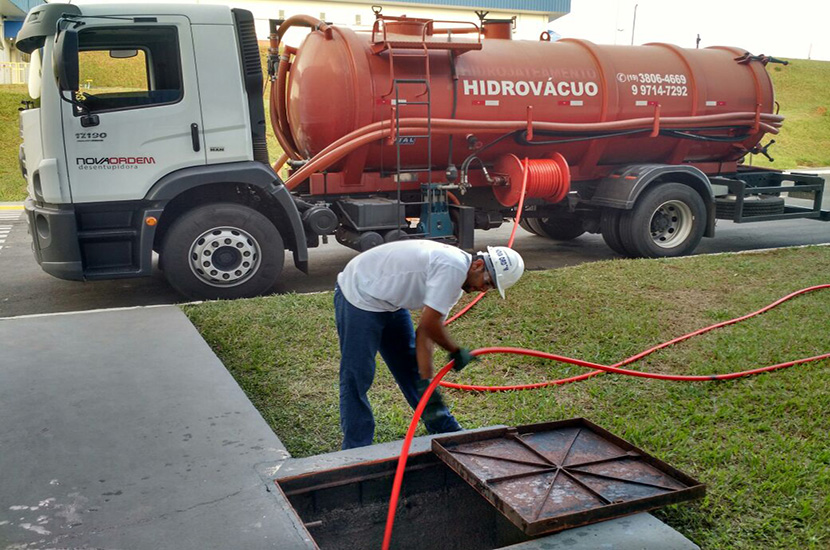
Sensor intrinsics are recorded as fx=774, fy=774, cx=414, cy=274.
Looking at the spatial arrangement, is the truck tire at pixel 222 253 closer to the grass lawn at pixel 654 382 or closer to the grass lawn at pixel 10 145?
the grass lawn at pixel 654 382

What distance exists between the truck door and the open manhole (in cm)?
457

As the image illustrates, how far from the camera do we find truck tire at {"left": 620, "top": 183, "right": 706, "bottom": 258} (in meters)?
9.96

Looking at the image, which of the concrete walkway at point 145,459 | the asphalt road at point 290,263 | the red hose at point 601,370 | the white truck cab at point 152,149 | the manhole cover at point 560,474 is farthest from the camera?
the asphalt road at point 290,263

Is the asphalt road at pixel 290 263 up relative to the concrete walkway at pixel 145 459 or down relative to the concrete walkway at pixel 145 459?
down

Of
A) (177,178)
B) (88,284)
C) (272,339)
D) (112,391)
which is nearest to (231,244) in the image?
(177,178)

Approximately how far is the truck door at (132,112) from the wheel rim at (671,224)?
596 centimetres

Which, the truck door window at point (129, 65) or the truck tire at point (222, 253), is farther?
the truck tire at point (222, 253)

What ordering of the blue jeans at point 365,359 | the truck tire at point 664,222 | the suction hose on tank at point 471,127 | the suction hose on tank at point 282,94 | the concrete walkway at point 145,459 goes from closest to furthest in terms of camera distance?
the concrete walkway at point 145,459, the blue jeans at point 365,359, the suction hose on tank at point 471,127, the suction hose on tank at point 282,94, the truck tire at point 664,222

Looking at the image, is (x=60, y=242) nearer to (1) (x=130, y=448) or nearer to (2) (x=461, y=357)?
(1) (x=130, y=448)

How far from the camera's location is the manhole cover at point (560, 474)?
3.50 meters

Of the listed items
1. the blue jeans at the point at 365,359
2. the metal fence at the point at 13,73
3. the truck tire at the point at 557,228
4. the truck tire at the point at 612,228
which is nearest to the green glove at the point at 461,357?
the blue jeans at the point at 365,359

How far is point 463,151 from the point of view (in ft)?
30.3

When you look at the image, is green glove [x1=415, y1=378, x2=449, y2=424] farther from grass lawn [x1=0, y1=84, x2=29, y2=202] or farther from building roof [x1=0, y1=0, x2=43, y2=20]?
building roof [x1=0, y1=0, x2=43, y2=20]

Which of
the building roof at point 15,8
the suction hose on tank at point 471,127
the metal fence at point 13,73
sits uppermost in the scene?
the building roof at point 15,8
